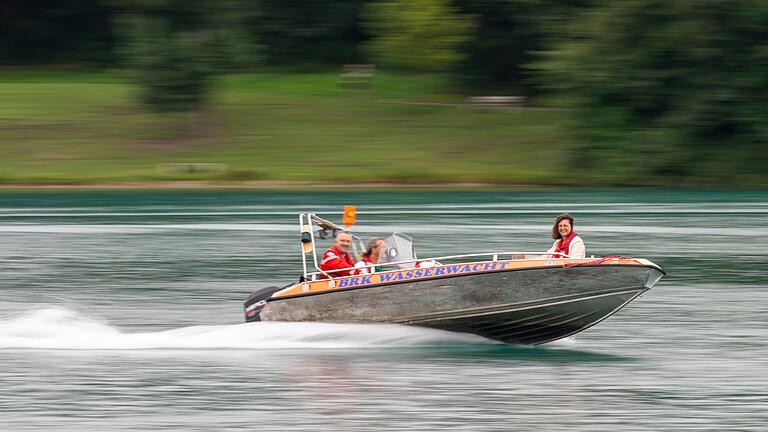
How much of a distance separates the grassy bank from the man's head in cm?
3002

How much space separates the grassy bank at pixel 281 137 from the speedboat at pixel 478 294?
98.5 ft

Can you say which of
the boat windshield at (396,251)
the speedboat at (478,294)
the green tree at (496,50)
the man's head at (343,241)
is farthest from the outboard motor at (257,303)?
the green tree at (496,50)

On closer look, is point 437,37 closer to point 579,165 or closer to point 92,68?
point 579,165

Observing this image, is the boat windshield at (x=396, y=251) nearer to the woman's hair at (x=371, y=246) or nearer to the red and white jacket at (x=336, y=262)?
the woman's hair at (x=371, y=246)

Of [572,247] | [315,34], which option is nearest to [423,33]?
[315,34]

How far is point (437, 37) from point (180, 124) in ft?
47.3

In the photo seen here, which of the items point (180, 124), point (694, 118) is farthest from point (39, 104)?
point (694, 118)

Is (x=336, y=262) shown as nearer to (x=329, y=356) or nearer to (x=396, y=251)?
(x=396, y=251)

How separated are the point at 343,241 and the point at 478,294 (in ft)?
5.82

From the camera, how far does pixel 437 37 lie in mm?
59375

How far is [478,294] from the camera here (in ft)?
46.8

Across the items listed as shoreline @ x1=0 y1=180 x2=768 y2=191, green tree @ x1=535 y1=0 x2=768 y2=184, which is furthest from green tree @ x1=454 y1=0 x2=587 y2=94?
shoreline @ x1=0 y1=180 x2=768 y2=191

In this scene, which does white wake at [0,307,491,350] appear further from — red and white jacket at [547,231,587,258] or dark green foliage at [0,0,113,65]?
dark green foliage at [0,0,113,65]

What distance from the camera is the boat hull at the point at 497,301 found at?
14.0m
